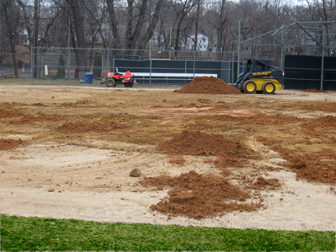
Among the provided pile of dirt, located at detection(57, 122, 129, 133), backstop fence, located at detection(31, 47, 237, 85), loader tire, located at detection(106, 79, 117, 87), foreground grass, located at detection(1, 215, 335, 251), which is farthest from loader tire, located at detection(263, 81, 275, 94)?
foreground grass, located at detection(1, 215, 335, 251)

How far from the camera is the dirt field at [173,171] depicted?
457 centimetres

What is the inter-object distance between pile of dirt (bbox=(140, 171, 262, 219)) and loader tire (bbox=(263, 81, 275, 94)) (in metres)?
17.8

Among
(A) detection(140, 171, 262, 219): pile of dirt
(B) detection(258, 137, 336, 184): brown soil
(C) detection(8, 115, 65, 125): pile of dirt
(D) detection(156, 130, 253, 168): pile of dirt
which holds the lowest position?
(A) detection(140, 171, 262, 219): pile of dirt

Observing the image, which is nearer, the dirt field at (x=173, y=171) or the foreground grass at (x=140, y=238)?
the foreground grass at (x=140, y=238)

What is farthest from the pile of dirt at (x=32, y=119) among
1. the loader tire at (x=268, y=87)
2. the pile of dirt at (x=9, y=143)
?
the loader tire at (x=268, y=87)

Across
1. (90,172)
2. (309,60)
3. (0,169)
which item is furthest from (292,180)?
(309,60)

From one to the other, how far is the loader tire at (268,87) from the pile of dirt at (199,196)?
17.8 m

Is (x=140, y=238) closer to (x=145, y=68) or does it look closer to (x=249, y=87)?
(x=249, y=87)

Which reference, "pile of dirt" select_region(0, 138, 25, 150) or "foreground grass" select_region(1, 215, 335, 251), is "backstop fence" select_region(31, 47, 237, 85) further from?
"foreground grass" select_region(1, 215, 335, 251)

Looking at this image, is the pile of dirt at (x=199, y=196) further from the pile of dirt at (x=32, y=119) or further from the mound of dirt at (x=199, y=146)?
the pile of dirt at (x=32, y=119)

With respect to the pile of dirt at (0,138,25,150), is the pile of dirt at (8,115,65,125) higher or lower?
higher

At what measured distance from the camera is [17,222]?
4117 millimetres

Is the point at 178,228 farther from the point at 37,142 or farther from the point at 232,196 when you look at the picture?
the point at 37,142

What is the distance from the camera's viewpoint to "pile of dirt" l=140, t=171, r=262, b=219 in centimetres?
459
